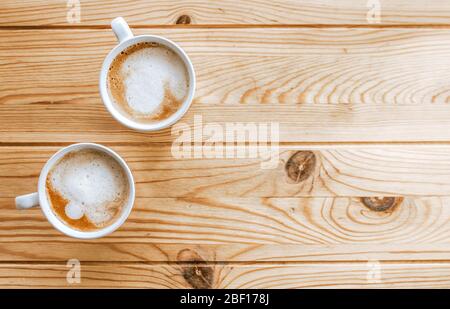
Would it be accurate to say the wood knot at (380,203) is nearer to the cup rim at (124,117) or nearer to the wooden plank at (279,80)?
the wooden plank at (279,80)

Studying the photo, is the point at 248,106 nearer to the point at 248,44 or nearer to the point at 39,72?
the point at 248,44

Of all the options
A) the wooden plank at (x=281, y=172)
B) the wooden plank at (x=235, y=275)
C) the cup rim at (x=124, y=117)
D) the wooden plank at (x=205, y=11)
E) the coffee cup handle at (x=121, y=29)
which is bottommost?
the wooden plank at (x=235, y=275)

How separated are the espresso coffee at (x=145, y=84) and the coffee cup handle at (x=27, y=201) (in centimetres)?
19

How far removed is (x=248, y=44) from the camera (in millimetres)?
907

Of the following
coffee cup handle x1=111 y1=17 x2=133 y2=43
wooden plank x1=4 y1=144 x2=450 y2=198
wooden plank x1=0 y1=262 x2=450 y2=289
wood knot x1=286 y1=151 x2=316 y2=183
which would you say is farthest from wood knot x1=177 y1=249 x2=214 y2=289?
coffee cup handle x1=111 y1=17 x2=133 y2=43

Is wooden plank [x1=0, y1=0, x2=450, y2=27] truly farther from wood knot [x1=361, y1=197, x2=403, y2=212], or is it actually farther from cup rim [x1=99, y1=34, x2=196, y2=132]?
wood knot [x1=361, y1=197, x2=403, y2=212]

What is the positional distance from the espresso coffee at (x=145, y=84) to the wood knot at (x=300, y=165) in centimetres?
22

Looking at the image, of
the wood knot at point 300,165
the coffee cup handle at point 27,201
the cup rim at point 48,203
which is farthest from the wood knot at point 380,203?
the coffee cup handle at point 27,201

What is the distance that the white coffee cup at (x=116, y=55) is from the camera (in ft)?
2.69

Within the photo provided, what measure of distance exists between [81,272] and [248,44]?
482 millimetres

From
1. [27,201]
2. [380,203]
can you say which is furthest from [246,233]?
[27,201]

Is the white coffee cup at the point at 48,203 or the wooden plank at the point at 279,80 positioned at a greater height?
the wooden plank at the point at 279,80

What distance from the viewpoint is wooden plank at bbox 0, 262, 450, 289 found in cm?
90

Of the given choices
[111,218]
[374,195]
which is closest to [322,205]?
[374,195]
